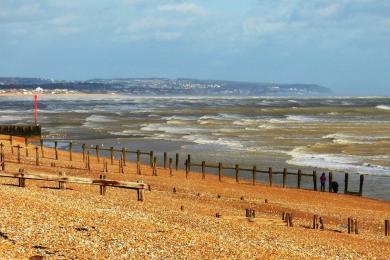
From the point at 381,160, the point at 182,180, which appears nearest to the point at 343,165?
the point at 381,160

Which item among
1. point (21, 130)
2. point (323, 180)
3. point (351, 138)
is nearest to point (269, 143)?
point (351, 138)

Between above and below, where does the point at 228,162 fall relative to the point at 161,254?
below

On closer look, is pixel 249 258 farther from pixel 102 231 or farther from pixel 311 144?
pixel 311 144

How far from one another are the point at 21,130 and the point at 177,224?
39576mm

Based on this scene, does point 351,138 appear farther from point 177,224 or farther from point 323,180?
point 177,224

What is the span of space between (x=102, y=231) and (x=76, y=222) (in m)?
1.04

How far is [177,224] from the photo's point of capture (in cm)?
1848

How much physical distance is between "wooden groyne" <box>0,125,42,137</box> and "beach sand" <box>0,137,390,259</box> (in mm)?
25863

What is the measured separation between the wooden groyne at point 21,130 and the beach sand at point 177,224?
1018 inches

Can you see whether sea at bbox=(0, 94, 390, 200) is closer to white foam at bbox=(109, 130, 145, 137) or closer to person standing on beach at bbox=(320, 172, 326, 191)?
white foam at bbox=(109, 130, 145, 137)

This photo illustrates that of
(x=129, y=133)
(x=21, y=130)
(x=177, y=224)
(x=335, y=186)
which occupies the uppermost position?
(x=177, y=224)

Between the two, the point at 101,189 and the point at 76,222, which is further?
the point at 101,189

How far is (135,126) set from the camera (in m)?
79.4

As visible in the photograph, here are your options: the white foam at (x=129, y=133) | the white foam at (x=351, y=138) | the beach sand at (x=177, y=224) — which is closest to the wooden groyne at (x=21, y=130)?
the white foam at (x=129, y=133)
